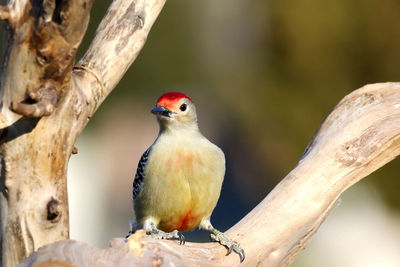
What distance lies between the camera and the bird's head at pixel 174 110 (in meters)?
5.69

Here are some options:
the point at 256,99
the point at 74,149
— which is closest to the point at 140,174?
the point at 74,149

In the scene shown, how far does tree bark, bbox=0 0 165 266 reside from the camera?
12.6 ft

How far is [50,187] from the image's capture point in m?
4.27

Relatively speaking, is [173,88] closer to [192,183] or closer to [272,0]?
[272,0]

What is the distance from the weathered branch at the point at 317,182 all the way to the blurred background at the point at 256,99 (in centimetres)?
612

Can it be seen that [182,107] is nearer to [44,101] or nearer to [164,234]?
[164,234]

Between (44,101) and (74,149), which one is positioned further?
(74,149)

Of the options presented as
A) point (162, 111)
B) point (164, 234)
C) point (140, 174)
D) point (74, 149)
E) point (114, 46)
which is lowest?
point (164, 234)

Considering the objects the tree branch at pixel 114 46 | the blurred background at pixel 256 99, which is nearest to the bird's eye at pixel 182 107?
the tree branch at pixel 114 46

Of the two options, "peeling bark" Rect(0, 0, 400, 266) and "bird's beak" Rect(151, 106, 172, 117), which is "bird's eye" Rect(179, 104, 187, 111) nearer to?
"bird's beak" Rect(151, 106, 172, 117)

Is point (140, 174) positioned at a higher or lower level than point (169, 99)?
lower

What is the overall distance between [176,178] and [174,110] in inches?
23.8

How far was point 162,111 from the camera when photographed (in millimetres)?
Answer: 5656

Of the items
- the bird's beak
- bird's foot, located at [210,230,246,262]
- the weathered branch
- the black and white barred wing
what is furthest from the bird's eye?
bird's foot, located at [210,230,246,262]
